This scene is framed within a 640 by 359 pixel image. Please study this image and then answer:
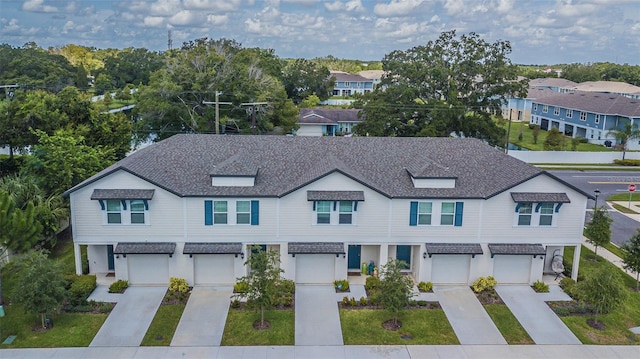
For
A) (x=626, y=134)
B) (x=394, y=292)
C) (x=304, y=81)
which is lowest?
(x=394, y=292)

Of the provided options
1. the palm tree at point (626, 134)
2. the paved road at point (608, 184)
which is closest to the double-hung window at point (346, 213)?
the paved road at point (608, 184)

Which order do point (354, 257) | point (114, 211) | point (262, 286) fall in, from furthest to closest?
point (354, 257)
point (114, 211)
point (262, 286)

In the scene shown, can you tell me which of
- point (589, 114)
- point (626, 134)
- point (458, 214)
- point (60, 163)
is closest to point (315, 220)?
point (458, 214)

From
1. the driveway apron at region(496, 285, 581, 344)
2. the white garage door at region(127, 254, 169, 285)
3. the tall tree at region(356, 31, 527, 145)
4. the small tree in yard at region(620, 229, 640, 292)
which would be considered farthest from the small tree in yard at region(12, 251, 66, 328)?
the tall tree at region(356, 31, 527, 145)

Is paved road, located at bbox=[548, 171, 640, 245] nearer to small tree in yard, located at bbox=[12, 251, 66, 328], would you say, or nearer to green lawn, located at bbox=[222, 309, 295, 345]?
green lawn, located at bbox=[222, 309, 295, 345]

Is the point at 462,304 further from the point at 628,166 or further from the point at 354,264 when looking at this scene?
the point at 628,166

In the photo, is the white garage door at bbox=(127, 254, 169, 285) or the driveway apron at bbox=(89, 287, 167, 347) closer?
the driveway apron at bbox=(89, 287, 167, 347)

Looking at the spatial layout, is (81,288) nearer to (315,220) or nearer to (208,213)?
(208,213)
